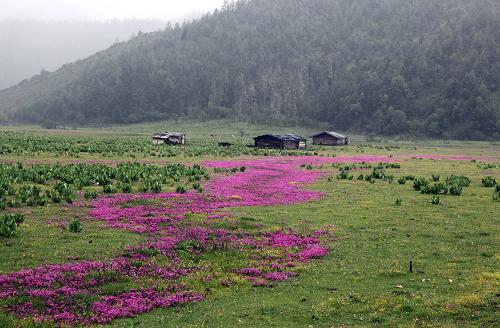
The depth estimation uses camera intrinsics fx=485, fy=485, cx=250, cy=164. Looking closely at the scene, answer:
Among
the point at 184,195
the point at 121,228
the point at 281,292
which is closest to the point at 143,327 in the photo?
the point at 281,292

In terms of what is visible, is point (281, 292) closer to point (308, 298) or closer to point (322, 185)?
point (308, 298)

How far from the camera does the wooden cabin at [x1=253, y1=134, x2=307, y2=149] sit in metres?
118

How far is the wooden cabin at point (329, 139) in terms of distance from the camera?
5591 inches

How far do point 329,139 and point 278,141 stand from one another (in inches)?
1166

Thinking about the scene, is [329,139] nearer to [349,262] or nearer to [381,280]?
[349,262]

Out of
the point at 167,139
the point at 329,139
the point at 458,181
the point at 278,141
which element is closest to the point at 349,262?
the point at 458,181

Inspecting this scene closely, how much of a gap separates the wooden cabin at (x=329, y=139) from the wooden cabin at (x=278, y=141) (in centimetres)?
2252

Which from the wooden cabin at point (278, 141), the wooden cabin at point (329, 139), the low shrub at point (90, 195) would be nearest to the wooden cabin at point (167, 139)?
the wooden cabin at point (278, 141)

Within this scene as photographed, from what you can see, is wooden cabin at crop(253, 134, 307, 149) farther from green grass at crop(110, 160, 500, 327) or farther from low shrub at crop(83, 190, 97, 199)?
green grass at crop(110, 160, 500, 327)

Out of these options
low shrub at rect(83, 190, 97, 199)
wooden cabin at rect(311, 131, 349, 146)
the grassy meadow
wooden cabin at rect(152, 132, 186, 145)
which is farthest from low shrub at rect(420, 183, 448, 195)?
wooden cabin at rect(311, 131, 349, 146)

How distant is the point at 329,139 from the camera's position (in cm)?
14350

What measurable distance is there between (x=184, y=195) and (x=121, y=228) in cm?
1191

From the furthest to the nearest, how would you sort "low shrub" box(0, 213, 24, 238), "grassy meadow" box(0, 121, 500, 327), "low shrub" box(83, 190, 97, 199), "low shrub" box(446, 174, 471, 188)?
"low shrub" box(446, 174, 471, 188)
"low shrub" box(83, 190, 97, 199)
"low shrub" box(0, 213, 24, 238)
"grassy meadow" box(0, 121, 500, 327)

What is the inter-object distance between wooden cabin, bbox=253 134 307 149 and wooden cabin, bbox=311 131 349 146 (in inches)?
887
